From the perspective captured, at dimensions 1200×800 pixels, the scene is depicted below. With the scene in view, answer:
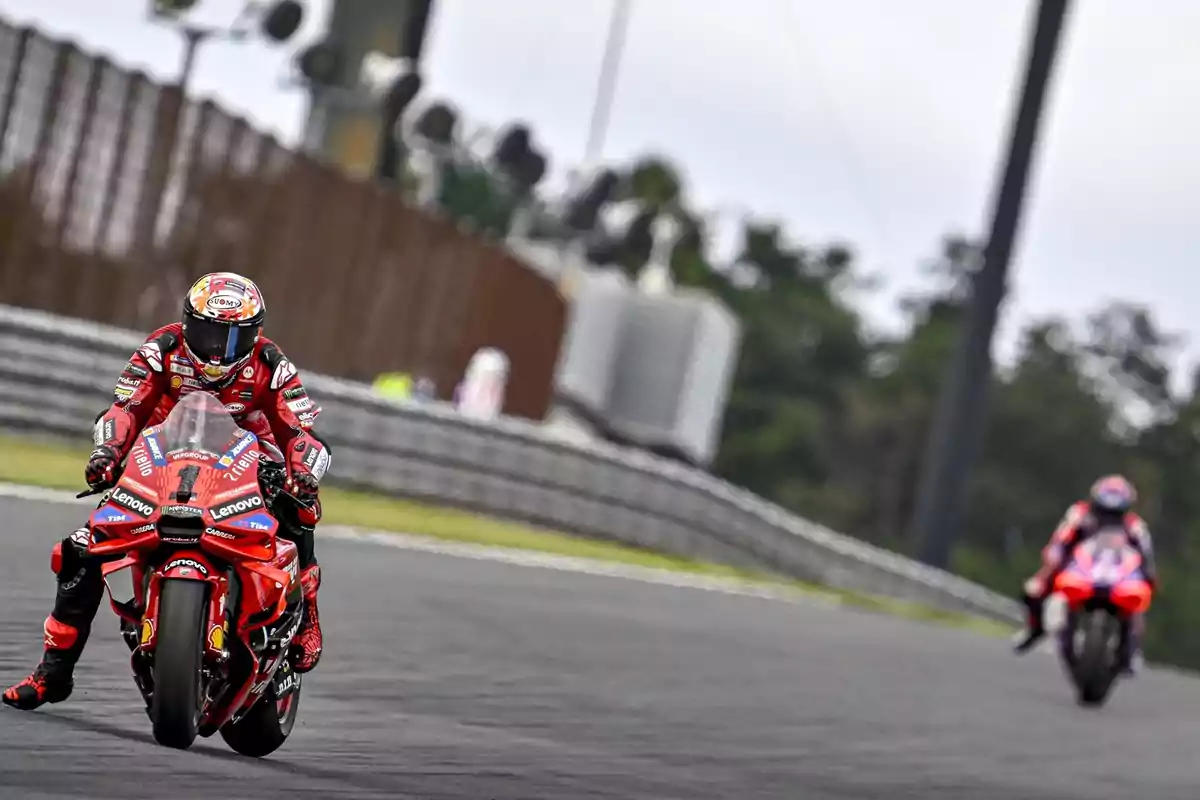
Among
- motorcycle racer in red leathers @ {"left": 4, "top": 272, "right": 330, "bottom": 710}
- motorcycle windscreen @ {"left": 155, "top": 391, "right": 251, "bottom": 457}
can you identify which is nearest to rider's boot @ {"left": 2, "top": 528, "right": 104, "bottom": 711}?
motorcycle racer in red leathers @ {"left": 4, "top": 272, "right": 330, "bottom": 710}

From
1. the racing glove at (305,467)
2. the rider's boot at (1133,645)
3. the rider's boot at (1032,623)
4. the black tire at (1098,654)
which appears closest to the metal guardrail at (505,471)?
the rider's boot at (1032,623)

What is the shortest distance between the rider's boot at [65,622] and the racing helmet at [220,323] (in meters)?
0.57

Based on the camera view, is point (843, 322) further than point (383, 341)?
Yes

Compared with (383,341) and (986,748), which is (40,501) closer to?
(986,748)

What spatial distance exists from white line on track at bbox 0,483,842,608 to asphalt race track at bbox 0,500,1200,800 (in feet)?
1.51

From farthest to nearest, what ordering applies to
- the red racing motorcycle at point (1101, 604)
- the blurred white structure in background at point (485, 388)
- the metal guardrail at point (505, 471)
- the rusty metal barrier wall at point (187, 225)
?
the blurred white structure in background at point (485, 388) → the rusty metal barrier wall at point (187, 225) → the metal guardrail at point (505, 471) → the red racing motorcycle at point (1101, 604)

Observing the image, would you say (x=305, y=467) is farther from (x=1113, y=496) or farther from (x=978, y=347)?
(x=978, y=347)

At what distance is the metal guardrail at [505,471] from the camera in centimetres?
1814

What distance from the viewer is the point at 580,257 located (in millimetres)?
45188

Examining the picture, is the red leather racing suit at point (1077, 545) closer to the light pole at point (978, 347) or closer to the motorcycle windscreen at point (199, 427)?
the motorcycle windscreen at point (199, 427)

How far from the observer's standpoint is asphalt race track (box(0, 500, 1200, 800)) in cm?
733

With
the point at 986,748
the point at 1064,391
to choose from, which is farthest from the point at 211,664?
the point at 1064,391

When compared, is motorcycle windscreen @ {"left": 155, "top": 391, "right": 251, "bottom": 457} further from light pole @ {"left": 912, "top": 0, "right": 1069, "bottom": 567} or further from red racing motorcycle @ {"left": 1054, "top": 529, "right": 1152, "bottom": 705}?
light pole @ {"left": 912, "top": 0, "right": 1069, "bottom": 567}

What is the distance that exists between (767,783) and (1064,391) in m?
111
